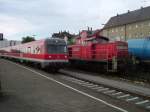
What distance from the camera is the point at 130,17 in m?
89.9

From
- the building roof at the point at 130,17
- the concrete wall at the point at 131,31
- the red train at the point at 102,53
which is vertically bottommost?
the red train at the point at 102,53

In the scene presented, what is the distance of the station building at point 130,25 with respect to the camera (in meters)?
81.9

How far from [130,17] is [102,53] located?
68.6 meters

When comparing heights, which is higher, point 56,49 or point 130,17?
point 130,17

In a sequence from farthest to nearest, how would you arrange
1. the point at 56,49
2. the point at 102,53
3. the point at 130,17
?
the point at 130,17
the point at 56,49
the point at 102,53

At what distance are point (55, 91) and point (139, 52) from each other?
33.3 ft

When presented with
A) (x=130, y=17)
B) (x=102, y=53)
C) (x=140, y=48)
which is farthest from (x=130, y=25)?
(x=140, y=48)

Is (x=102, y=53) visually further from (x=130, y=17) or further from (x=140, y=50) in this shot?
(x=130, y=17)

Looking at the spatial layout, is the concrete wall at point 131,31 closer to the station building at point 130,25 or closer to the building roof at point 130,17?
the station building at point 130,25

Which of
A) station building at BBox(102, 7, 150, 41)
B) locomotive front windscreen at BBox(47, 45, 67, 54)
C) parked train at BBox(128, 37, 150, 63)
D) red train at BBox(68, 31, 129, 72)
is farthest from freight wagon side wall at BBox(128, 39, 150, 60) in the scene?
station building at BBox(102, 7, 150, 41)

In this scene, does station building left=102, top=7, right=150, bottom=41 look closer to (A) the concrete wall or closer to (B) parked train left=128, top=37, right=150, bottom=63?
(A) the concrete wall

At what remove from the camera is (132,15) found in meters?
89.7

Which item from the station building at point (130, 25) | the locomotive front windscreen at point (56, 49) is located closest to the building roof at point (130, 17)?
the station building at point (130, 25)

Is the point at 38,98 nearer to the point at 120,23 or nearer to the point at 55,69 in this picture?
the point at 55,69
